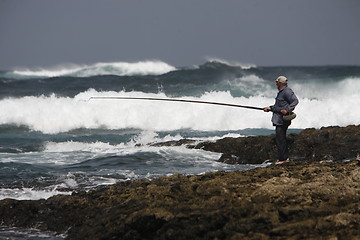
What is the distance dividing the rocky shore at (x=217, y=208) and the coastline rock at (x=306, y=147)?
4.08 m

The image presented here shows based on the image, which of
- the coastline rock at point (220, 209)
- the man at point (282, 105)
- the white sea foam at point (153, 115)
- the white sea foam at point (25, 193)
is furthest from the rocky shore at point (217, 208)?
the white sea foam at point (153, 115)

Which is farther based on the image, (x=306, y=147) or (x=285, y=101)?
(x=306, y=147)

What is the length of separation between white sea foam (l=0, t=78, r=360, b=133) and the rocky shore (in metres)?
16.8

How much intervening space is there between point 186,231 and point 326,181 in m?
1.89

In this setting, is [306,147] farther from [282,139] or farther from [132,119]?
[132,119]

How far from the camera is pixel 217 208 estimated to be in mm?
5668

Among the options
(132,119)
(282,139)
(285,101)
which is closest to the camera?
(285,101)

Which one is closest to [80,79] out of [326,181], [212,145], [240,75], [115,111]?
[240,75]

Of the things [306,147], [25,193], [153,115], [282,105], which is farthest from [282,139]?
[153,115]

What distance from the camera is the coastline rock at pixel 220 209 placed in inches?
201

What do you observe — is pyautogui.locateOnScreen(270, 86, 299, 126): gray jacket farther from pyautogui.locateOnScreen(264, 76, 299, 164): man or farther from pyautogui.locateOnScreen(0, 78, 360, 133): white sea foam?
pyautogui.locateOnScreen(0, 78, 360, 133): white sea foam

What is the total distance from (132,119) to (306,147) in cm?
1517

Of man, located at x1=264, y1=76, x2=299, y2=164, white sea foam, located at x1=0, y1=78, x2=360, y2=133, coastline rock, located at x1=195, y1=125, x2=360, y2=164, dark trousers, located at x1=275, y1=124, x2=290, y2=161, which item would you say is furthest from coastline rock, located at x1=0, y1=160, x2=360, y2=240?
white sea foam, located at x1=0, y1=78, x2=360, y2=133

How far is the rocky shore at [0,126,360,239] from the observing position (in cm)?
512
